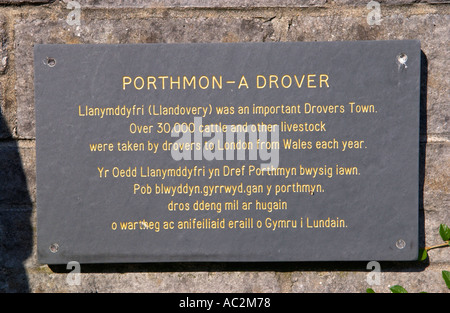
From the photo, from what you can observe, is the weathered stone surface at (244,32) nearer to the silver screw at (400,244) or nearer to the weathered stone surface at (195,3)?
the weathered stone surface at (195,3)

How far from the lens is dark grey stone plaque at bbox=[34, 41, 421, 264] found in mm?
1922

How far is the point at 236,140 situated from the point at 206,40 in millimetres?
492

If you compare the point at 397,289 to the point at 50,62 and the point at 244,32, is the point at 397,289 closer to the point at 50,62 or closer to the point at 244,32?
the point at 244,32

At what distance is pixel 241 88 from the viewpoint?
193 cm

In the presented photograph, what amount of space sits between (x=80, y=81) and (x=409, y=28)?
1523 mm

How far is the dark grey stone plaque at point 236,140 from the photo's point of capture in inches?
75.7

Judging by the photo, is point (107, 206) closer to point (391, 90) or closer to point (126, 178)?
point (126, 178)

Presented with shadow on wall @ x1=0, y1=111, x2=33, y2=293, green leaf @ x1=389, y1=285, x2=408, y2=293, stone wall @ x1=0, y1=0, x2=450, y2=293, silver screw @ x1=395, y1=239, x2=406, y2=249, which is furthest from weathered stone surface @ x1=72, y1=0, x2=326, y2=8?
green leaf @ x1=389, y1=285, x2=408, y2=293

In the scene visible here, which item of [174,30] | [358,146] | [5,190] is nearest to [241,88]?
[174,30]

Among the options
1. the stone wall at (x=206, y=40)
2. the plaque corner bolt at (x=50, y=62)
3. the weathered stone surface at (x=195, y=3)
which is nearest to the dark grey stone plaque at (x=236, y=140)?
the plaque corner bolt at (x=50, y=62)

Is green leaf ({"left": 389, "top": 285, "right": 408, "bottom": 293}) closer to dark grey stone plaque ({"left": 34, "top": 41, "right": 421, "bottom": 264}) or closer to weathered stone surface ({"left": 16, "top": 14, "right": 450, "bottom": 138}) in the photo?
dark grey stone plaque ({"left": 34, "top": 41, "right": 421, "bottom": 264})

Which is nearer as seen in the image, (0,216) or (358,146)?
(358,146)

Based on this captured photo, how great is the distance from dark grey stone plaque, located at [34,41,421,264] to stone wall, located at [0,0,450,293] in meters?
0.11
